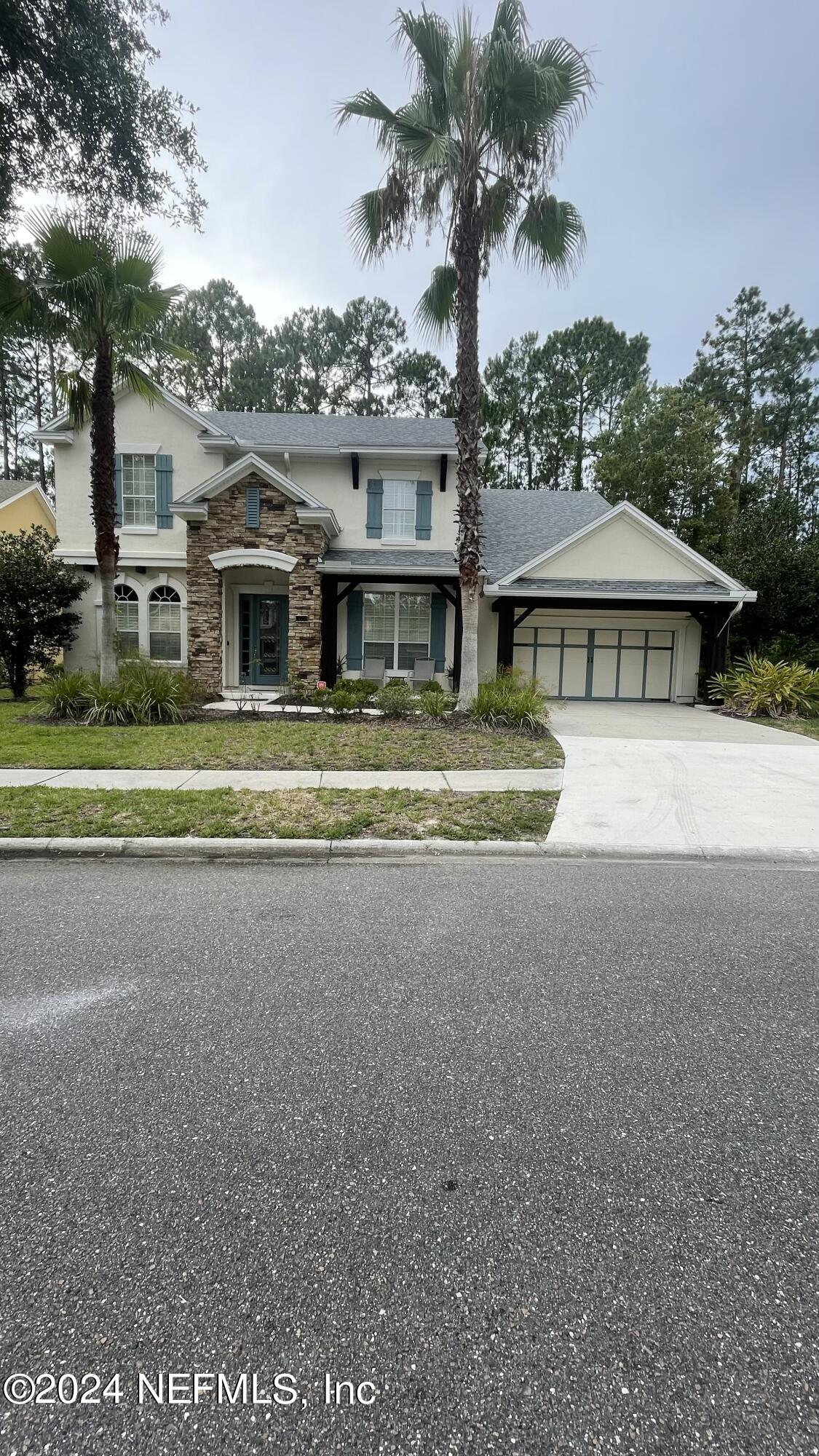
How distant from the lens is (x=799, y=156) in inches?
608

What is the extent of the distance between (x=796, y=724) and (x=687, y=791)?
24.8 ft

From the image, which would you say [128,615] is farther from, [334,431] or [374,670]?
[334,431]

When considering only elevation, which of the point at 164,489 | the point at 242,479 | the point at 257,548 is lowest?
the point at 257,548

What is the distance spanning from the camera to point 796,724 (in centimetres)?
1365

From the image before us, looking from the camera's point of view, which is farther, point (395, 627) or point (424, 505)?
point (424, 505)

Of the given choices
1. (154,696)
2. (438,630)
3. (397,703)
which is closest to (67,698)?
(154,696)

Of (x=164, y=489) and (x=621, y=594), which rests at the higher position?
(x=164, y=489)

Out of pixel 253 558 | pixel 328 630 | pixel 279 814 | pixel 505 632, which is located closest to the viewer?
pixel 279 814

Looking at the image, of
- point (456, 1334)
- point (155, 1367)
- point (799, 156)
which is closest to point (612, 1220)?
point (456, 1334)

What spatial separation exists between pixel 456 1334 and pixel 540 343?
41.7m

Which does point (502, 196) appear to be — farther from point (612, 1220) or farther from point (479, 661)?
point (612, 1220)

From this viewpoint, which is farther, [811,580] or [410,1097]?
[811,580]

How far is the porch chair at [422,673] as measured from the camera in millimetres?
16938

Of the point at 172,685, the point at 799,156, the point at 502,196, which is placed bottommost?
the point at 172,685
